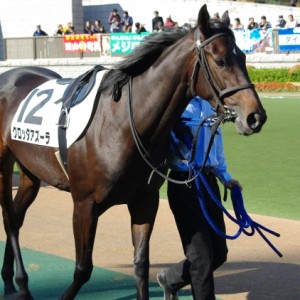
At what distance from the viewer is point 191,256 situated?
14.5ft

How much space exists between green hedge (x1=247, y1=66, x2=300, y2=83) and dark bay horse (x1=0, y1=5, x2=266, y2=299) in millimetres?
22084

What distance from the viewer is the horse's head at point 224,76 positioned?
3.78 meters

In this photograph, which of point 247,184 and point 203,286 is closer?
point 203,286

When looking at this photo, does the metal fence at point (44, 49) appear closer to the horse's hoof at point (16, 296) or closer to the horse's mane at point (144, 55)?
the horse's hoof at point (16, 296)

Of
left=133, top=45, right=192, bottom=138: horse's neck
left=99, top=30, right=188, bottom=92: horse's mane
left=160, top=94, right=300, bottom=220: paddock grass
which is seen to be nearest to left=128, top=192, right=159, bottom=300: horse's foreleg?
left=133, top=45, right=192, bottom=138: horse's neck

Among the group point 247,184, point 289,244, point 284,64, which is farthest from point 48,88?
point 284,64

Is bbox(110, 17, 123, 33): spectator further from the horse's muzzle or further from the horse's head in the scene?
the horse's muzzle

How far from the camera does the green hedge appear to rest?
1028 inches

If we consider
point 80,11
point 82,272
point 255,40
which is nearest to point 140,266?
point 82,272

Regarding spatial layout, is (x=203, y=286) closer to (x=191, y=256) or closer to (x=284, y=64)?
(x=191, y=256)

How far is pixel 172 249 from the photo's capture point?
253 inches

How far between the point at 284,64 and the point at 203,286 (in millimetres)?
23510

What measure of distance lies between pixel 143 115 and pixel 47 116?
0.90 m

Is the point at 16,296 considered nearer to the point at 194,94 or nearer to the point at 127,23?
the point at 194,94
